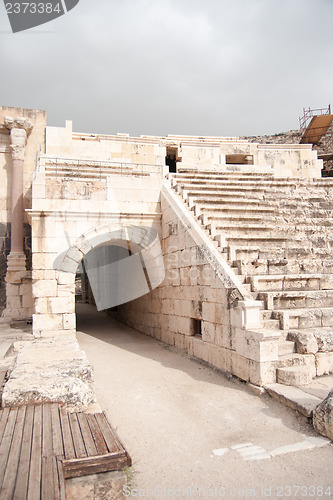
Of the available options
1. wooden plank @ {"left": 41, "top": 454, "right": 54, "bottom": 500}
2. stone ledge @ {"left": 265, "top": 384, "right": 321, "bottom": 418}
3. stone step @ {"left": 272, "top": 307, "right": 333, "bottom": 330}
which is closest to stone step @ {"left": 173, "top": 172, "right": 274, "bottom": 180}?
stone step @ {"left": 272, "top": 307, "right": 333, "bottom": 330}

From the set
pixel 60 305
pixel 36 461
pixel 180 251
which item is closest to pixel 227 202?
pixel 180 251

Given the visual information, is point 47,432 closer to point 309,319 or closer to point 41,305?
point 309,319

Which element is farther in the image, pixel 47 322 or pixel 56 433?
pixel 47 322

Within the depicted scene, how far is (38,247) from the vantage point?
7.50m

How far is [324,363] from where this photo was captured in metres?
5.04

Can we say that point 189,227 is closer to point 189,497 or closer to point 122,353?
point 122,353

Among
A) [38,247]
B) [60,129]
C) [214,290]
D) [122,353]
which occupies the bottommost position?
[122,353]

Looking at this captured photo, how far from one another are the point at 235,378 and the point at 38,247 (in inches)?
189

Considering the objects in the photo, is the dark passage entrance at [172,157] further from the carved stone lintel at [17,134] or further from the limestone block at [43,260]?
the limestone block at [43,260]

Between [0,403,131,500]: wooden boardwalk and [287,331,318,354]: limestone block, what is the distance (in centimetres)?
302

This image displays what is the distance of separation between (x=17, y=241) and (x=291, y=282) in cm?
805

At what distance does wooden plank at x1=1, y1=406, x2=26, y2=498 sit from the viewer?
2.26 m

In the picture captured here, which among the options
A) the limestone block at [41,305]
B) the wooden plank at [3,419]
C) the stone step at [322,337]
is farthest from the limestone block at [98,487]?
the limestone block at [41,305]

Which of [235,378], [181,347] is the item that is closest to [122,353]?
[181,347]
